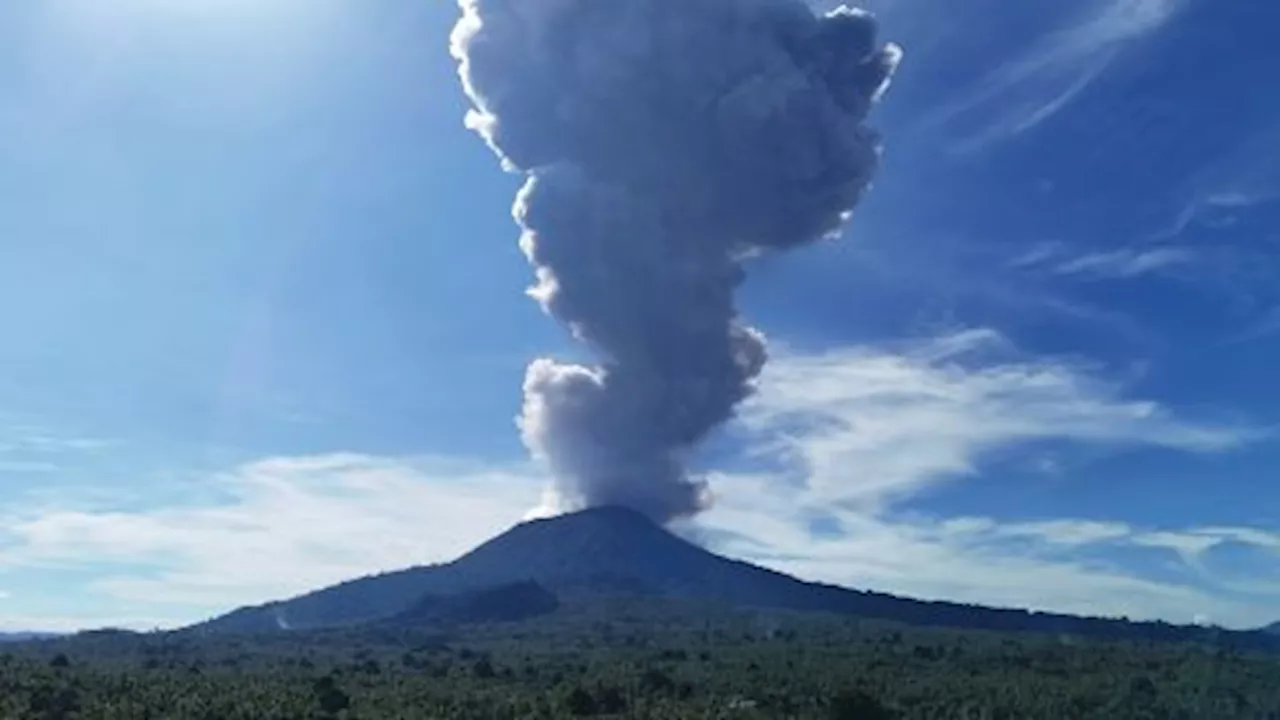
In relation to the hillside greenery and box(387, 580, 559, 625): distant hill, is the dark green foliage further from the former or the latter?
box(387, 580, 559, 625): distant hill

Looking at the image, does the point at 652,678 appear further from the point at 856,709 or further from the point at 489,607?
the point at 489,607

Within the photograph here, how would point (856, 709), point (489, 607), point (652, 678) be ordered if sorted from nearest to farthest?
point (856, 709)
point (652, 678)
point (489, 607)

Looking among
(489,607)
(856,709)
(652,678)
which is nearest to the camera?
(856,709)

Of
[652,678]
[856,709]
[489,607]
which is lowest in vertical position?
[856,709]

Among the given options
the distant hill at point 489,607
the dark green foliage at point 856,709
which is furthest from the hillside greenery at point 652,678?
the distant hill at point 489,607

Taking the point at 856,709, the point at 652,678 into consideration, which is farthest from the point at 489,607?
the point at 856,709

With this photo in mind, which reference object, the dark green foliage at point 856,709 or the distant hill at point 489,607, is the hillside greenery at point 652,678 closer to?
the dark green foliage at point 856,709

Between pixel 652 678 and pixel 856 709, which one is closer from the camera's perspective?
pixel 856 709
